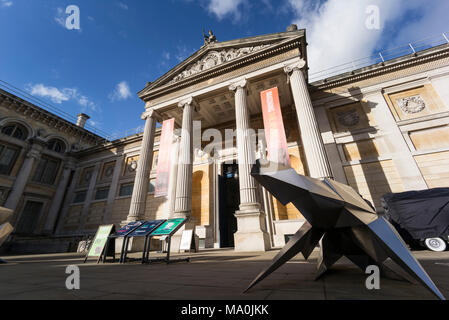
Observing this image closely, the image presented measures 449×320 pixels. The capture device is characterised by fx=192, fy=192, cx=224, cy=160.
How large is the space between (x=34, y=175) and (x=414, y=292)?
87.3ft

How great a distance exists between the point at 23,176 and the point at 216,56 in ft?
67.0

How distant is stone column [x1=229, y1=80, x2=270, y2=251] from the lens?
7.97m

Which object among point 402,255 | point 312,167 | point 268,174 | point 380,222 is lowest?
point 402,255

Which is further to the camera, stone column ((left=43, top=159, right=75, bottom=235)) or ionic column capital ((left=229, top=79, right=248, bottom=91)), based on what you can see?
stone column ((left=43, top=159, right=75, bottom=235))

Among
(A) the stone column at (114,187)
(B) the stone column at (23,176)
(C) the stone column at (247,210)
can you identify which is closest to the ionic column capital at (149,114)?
(C) the stone column at (247,210)

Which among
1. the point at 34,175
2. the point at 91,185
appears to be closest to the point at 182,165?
the point at 91,185

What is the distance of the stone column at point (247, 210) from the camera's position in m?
→ 7.97

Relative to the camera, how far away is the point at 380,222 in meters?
1.79

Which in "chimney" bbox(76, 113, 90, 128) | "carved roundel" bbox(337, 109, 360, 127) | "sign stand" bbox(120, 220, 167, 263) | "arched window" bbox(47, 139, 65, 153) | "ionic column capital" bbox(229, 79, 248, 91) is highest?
"chimney" bbox(76, 113, 90, 128)

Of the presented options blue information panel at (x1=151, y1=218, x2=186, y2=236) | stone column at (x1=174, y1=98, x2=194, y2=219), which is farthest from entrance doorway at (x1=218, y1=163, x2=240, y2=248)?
blue information panel at (x1=151, y1=218, x2=186, y2=236)

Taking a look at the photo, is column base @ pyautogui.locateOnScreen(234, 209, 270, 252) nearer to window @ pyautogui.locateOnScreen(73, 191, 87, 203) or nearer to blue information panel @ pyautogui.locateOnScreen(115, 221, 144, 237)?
blue information panel @ pyautogui.locateOnScreen(115, 221, 144, 237)

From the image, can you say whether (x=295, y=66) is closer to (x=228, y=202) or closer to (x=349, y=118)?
(x=349, y=118)

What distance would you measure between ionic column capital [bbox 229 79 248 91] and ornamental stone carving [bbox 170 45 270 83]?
189 cm
